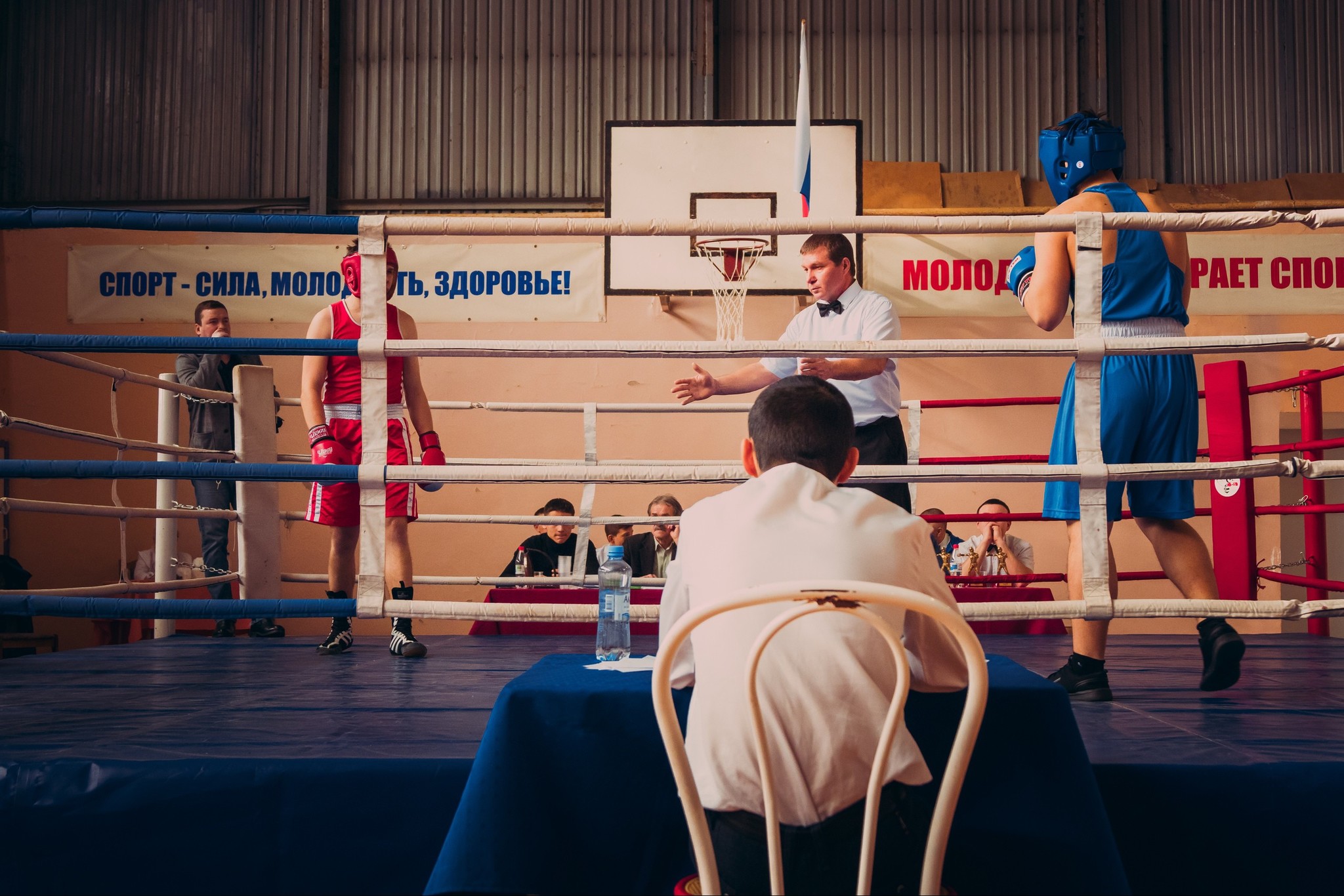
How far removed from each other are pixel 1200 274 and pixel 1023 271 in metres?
5.26

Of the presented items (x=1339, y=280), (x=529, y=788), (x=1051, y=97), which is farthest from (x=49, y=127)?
(x=1339, y=280)

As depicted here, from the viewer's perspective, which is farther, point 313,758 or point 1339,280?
point 1339,280

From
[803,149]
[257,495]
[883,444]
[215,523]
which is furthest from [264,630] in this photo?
[803,149]

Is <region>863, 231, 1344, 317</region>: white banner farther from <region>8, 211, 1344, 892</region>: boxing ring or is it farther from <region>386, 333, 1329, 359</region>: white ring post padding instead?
<region>386, 333, 1329, 359</region>: white ring post padding

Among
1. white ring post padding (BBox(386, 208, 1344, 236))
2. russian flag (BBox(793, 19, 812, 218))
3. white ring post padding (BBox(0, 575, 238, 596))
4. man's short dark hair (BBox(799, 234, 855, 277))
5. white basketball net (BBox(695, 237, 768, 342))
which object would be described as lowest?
white ring post padding (BBox(0, 575, 238, 596))

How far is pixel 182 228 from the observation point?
2.06 meters

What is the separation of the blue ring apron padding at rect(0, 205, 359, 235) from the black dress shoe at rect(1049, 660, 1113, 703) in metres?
1.71

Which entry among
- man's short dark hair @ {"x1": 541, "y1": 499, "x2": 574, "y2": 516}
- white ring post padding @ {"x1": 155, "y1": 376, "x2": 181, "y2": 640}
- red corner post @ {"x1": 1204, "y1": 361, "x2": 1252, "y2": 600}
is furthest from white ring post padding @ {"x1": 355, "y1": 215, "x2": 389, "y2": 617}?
man's short dark hair @ {"x1": 541, "y1": 499, "x2": 574, "y2": 516}

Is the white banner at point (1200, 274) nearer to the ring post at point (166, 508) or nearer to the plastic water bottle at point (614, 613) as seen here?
the ring post at point (166, 508)

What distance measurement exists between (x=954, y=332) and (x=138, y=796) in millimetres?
5926

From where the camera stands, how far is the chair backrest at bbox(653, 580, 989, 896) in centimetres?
86

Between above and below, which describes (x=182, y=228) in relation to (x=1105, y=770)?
above

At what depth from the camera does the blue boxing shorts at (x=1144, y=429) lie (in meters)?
2.00

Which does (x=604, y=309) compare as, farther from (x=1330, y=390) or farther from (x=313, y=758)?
(x=313, y=758)
